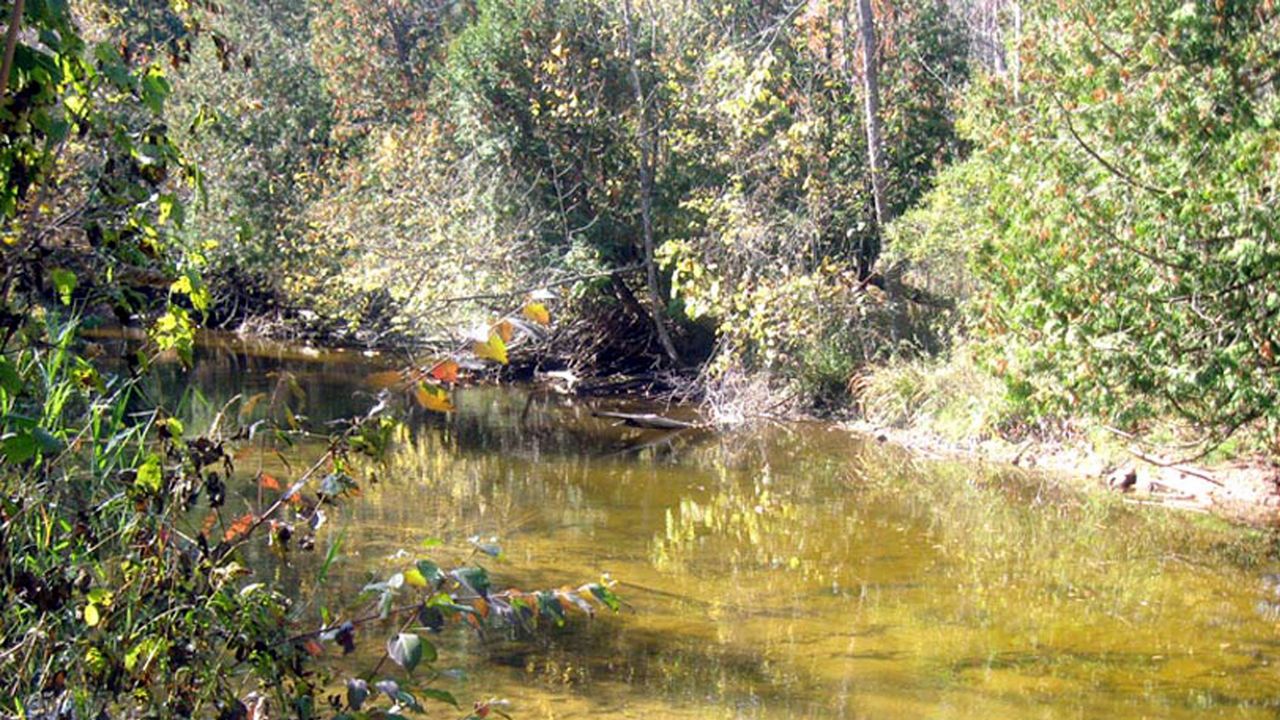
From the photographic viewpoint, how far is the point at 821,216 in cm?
1850

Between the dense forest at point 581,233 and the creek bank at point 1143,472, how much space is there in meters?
0.33

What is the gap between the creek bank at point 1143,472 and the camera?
39.8 feet

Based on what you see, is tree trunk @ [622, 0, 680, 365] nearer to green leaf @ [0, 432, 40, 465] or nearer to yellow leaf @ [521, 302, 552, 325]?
yellow leaf @ [521, 302, 552, 325]

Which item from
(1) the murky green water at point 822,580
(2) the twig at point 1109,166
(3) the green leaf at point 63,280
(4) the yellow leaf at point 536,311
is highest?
(2) the twig at point 1109,166

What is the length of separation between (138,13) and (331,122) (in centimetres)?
2024

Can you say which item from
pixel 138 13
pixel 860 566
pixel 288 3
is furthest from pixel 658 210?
pixel 288 3

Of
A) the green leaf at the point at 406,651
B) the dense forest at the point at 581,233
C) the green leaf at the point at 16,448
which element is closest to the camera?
the green leaf at the point at 16,448

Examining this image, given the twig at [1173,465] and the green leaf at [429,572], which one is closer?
the green leaf at [429,572]

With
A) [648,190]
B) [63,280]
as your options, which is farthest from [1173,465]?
[63,280]

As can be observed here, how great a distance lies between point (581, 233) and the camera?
19219mm

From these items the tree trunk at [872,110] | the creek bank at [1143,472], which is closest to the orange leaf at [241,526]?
the creek bank at [1143,472]

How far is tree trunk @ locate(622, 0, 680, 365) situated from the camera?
19.2 meters

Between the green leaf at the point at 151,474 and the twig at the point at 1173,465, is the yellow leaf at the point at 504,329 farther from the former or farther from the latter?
the twig at the point at 1173,465

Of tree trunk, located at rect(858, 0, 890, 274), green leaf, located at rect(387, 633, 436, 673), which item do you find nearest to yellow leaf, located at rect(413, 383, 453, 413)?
green leaf, located at rect(387, 633, 436, 673)
